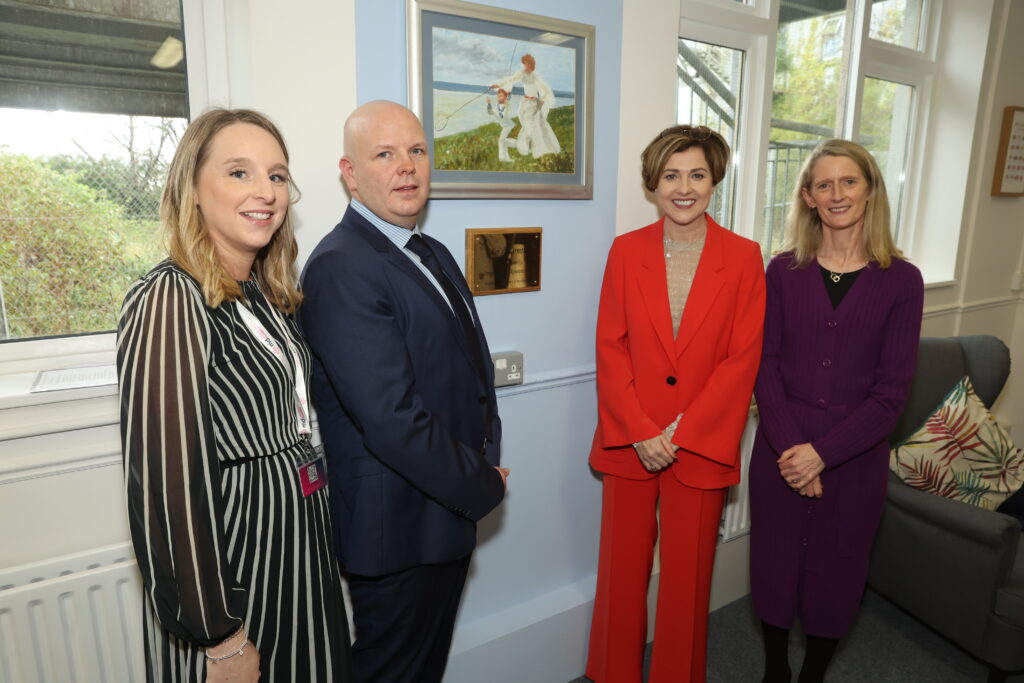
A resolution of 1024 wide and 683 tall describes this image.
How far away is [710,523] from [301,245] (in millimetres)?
1445

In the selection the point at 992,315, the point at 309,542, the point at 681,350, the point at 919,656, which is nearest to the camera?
the point at 309,542

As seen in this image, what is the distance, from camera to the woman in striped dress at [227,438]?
983mm

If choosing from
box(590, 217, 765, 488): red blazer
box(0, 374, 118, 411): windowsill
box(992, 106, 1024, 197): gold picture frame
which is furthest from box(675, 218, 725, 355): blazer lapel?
box(992, 106, 1024, 197): gold picture frame

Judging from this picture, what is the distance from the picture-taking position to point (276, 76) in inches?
58.4

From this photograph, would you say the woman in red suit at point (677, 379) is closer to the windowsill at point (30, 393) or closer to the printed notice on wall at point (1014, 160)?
the windowsill at point (30, 393)

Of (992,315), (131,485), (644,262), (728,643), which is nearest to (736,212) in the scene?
(644,262)

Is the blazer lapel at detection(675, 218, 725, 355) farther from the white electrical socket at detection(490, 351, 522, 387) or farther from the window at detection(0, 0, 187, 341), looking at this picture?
the window at detection(0, 0, 187, 341)

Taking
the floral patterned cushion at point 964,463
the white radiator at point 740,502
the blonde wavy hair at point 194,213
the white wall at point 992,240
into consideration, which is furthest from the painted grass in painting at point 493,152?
the white wall at point 992,240

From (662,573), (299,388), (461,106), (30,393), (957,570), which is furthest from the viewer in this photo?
(957,570)

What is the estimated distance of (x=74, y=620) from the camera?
1.40 metres

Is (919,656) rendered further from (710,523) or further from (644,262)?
(644,262)

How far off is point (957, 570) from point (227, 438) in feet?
7.74

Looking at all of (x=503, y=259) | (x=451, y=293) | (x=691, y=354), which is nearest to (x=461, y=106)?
(x=503, y=259)

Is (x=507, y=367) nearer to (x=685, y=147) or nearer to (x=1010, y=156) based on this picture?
(x=685, y=147)
